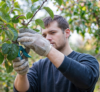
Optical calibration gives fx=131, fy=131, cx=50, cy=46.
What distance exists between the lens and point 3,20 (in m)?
0.81

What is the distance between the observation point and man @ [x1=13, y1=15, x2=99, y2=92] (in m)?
1.07

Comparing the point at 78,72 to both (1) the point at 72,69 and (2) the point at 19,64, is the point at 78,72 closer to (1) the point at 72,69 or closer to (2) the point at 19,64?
(1) the point at 72,69

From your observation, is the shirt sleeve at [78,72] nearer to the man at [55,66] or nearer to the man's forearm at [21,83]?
the man at [55,66]

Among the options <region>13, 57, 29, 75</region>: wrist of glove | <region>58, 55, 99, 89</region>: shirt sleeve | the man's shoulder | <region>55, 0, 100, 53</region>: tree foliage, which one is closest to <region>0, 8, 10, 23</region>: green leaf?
<region>13, 57, 29, 75</region>: wrist of glove

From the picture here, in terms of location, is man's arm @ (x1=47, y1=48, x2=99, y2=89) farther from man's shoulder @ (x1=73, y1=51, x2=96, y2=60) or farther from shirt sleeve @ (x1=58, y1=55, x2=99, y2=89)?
man's shoulder @ (x1=73, y1=51, x2=96, y2=60)

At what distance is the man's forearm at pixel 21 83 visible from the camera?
1339mm

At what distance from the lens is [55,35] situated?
1.52 metres

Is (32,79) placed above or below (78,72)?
below

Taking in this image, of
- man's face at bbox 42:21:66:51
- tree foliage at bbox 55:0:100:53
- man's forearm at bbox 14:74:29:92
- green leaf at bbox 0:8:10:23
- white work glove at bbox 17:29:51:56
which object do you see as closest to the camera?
green leaf at bbox 0:8:10:23

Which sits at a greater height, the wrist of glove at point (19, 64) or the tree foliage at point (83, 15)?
the tree foliage at point (83, 15)

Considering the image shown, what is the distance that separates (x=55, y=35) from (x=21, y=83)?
65 cm

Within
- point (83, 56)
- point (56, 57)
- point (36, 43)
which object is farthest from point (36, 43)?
point (83, 56)

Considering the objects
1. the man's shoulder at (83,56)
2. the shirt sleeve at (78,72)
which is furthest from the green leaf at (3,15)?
the man's shoulder at (83,56)

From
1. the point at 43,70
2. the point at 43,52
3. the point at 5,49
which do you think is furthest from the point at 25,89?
the point at 5,49
